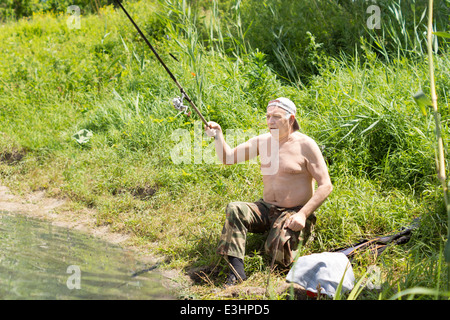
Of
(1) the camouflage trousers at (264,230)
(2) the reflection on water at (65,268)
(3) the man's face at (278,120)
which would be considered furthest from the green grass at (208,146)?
(3) the man's face at (278,120)

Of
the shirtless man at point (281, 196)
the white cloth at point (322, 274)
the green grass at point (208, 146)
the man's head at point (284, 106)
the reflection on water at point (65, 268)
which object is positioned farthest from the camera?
the green grass at point (208, 146)

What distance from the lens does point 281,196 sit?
12.1 ft

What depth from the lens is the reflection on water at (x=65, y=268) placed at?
3.03 metres

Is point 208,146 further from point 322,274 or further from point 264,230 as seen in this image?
point 322,274

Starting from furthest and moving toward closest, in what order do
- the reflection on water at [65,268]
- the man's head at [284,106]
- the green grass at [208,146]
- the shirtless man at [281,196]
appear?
1. the green grass at [208,146]
2. the man's head at [284,106]
3. the shirtless man at [281,196]
4. the reflection on water at [65,268]

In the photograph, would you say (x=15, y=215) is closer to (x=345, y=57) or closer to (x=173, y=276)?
(x=173, y=276)

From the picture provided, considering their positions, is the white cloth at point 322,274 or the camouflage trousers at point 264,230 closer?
the white cloth at point 322,274

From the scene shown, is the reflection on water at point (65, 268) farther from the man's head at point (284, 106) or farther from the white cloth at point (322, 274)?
the man's head at point (284, 106)

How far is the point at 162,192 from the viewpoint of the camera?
507cm

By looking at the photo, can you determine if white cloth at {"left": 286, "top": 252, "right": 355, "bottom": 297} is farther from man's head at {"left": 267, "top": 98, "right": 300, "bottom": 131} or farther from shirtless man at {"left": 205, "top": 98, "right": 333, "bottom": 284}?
man's head at {"left": 267, "top": 98, "right": 300, "bottom": 131}

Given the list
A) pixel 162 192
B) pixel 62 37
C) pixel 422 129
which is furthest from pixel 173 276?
pixel 62 37

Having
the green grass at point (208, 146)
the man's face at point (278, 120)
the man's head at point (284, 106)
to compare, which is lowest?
the green grass at point (208, 146)

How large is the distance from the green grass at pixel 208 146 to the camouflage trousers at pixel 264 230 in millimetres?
186

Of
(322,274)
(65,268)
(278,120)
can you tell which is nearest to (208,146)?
(278,120)
